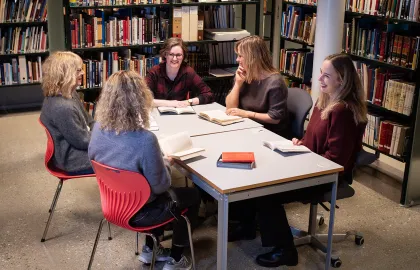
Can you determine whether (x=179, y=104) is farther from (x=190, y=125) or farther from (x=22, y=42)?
(x=22, y=42)

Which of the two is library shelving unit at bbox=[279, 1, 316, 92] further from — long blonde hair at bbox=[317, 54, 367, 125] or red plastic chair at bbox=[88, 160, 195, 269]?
red plastic chair at bbox=[88, 160, 195, 269]

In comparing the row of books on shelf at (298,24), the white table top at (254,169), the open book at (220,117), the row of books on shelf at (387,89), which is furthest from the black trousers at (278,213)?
the row of books on shelf at (298,24)

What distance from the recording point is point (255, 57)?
4023 millimetres

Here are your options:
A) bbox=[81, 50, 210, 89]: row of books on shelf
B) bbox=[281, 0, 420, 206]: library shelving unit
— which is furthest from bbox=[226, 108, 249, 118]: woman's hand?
bbox=[81, 50, 210, 89]: row of books on shelf

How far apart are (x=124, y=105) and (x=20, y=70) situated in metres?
3.82

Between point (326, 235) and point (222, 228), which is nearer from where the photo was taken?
point (222, 228)

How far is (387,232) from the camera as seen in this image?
377cm

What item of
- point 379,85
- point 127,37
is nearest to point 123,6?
point 127,37

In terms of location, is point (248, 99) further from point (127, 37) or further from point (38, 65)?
point (38, 65)

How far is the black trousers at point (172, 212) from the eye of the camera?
284cm

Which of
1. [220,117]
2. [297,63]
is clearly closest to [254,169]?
[220,117]

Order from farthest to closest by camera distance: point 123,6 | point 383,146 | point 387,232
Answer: point 123,6, point 383,146, point 387,232

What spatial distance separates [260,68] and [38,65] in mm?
3182

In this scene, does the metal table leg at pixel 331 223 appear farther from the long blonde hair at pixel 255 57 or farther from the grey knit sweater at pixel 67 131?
the grey knit sweater at pixel 67 131
